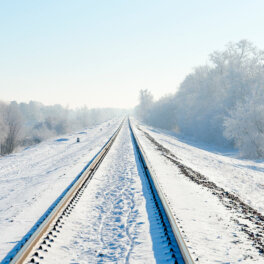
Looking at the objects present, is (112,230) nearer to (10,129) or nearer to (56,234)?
(56,234)

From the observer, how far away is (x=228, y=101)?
40.0m

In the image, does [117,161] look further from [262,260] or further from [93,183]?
[262,260]

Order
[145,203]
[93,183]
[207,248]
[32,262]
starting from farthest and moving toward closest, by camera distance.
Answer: [93,183] → [145,203] → [207,248] → [32,262]

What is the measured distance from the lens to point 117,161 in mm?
12367

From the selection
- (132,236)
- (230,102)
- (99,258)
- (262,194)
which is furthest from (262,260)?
(230,102)

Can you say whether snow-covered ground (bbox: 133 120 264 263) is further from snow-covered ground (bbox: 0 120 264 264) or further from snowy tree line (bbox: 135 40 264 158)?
snowy tree line (bbox: 135 40 264 158)

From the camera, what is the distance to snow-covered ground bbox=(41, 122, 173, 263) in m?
3.96

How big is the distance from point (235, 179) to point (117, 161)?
6397 mm

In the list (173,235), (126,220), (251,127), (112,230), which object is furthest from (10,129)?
(173,235)

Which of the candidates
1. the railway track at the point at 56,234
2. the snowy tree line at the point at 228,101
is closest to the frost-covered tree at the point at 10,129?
the snowy tree line at the point at 228,101

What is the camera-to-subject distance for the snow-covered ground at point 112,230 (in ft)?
13.0

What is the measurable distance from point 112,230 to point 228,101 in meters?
39.6

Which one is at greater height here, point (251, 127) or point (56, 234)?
point (251, 127)

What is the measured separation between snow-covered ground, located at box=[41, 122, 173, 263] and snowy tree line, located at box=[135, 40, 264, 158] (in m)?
23.2
